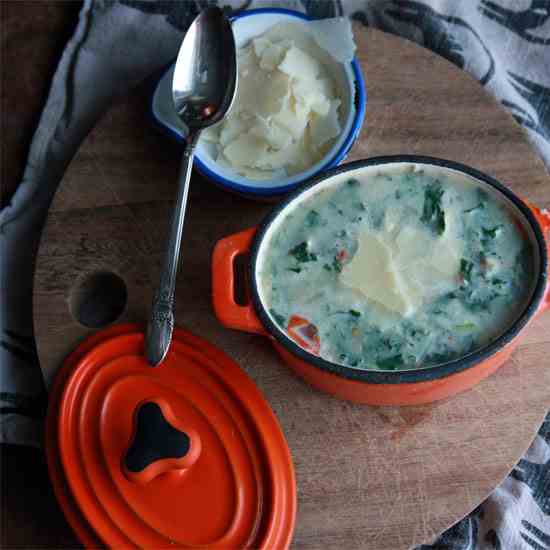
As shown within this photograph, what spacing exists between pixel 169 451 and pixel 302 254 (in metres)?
0.37

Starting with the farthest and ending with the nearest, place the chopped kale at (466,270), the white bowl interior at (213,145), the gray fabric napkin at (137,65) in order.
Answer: the gray fabric napkin at (137,65) → the white bowl interior at (213,145) → the chopped kale at (466,270)

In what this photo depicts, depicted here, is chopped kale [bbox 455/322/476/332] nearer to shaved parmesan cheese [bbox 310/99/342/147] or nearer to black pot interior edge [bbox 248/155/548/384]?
black pot interior edge [bbox 248/155/548/384]

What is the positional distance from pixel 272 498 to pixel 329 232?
43cm

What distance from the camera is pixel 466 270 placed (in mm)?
1153

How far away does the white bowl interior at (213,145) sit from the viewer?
131 centimetres

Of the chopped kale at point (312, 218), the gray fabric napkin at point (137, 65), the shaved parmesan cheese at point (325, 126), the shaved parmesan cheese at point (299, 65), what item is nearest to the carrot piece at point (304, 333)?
the chopped kale at point (312, 218)

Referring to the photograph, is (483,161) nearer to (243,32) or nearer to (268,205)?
(268,205)

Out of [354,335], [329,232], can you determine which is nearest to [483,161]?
[329,232]

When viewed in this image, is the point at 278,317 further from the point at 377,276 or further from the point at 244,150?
the point at 244,150

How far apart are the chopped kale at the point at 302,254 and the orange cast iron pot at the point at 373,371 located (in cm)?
6

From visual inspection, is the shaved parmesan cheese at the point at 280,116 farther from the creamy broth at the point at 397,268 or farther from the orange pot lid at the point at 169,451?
the orange pot lid at the point at 169,451

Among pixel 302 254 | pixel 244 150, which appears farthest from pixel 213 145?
pixel 302 254

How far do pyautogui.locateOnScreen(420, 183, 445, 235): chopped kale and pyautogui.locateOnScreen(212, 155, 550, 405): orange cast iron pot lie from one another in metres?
0.04

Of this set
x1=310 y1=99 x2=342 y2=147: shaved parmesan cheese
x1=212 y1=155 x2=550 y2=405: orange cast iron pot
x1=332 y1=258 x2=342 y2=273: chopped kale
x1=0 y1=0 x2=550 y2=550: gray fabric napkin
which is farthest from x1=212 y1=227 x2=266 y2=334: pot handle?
x1=0 y1=0 x2=550 y2=550: gray fabric napkin
